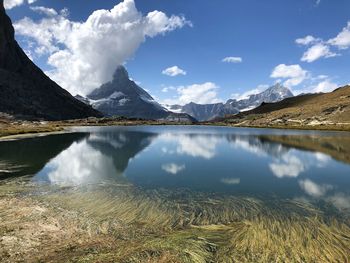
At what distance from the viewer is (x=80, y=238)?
19.0 m

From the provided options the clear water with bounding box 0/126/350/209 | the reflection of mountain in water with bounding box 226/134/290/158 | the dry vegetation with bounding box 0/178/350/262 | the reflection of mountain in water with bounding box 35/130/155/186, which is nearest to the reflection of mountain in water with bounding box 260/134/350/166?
the clear water with bounding box 0/126/350/209

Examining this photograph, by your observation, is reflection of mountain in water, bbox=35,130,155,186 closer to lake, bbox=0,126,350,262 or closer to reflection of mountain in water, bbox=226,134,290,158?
lake, bbox=0,126,350,262

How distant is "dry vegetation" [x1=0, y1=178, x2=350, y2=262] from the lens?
1702cm

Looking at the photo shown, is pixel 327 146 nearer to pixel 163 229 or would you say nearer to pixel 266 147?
pixel 266 147

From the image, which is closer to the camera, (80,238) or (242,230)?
(80,238)

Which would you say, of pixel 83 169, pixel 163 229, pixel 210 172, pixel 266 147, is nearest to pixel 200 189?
pixel 210 172

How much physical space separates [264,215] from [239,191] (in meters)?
8.43

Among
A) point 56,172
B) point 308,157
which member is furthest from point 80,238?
point 308,157

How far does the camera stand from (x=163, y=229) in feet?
68.6

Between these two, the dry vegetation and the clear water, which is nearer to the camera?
the dry vegetation

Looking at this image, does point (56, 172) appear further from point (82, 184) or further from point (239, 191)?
point (239, 191)

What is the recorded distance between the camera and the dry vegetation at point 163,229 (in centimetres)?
1702

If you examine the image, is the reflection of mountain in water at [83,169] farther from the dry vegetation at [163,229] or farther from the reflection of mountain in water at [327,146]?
the reflection of mountain in water at [327,146]

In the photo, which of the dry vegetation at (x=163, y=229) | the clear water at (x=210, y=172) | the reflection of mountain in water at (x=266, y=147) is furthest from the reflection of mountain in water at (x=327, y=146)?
the dry vegetation at (x=163, y=229)
